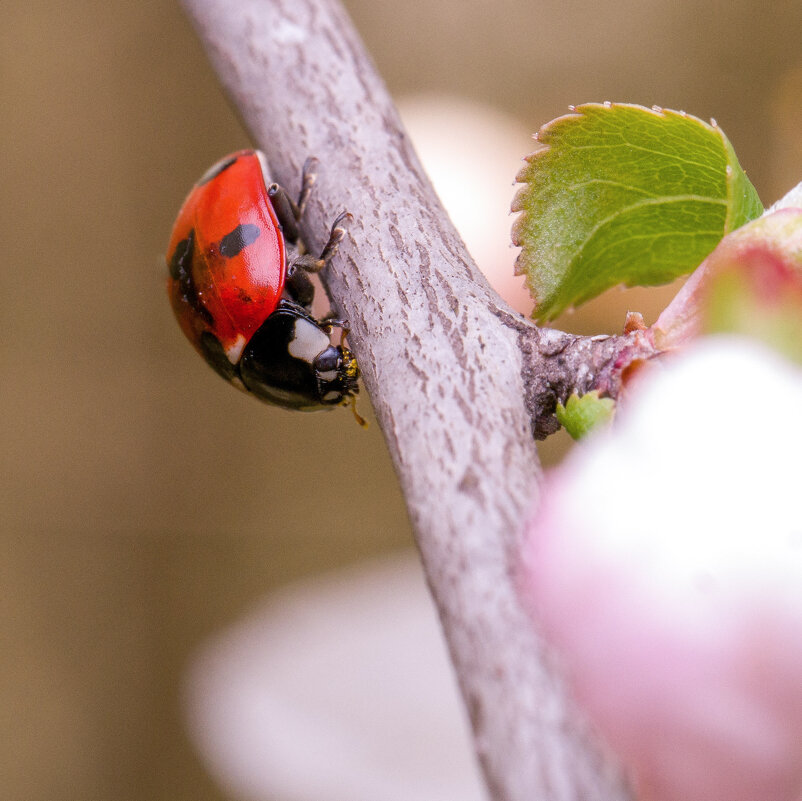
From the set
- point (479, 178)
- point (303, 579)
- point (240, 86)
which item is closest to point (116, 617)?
point (303, 579)

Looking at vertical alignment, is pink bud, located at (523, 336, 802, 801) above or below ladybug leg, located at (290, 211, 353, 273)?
below

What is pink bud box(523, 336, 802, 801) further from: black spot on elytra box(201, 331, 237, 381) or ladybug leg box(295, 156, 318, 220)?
black spot on elytra box(201, 331, 237, 381)

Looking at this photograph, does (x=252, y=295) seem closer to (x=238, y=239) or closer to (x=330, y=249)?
(x=238, y=239)

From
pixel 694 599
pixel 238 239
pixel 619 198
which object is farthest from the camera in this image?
pixel 238 239

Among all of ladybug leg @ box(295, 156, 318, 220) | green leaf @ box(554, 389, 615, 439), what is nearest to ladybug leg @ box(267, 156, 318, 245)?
ladybug leg @ box(295, 156, 318, 220)

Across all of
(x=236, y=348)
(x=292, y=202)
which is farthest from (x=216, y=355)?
(x=292, y=202)

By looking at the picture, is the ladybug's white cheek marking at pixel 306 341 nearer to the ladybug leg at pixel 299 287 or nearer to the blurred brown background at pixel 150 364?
the ladybug leg at pixel 299 287

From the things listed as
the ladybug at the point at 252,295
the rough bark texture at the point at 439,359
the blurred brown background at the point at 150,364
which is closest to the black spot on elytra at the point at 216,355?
the ladybug at the point at 252,295
